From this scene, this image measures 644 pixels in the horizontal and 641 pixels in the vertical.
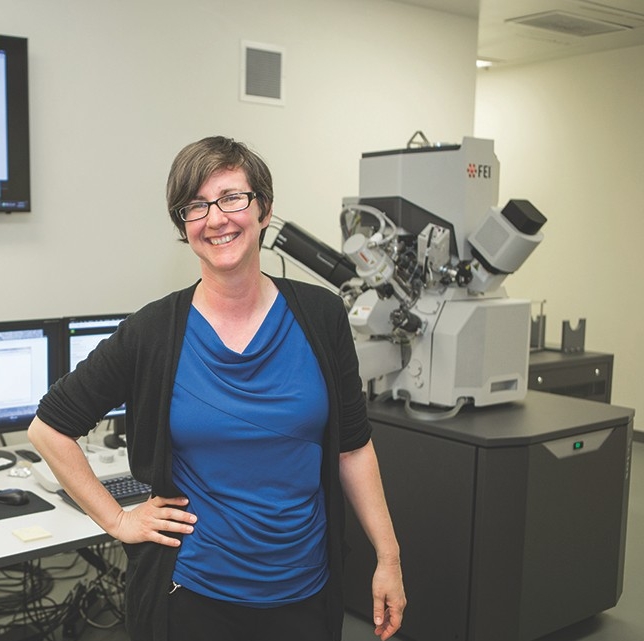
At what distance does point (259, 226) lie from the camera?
1.44 meters

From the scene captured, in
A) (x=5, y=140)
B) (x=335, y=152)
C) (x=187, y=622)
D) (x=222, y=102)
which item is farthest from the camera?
(x=335, y=152)

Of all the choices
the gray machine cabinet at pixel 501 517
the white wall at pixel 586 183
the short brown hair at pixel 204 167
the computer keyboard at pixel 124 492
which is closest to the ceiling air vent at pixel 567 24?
the white wall at pixel 586 183

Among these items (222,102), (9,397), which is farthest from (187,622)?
(222,102)

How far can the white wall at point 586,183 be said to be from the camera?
543 cm

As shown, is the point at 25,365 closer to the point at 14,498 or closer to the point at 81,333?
the point at 81,333

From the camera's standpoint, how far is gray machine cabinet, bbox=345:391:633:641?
249 centimetres

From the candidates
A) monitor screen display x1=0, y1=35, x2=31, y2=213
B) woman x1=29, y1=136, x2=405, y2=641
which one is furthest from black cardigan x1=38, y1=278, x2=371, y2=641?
monitor screen display x1=0, y1=35, x2=31, y2=213

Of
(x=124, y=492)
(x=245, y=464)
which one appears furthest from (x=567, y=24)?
(x=245, y=464)

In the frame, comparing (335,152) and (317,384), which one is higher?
(335,152)

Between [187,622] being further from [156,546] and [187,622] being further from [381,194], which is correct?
[381,194]

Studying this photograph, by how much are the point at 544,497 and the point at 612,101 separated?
3.77m

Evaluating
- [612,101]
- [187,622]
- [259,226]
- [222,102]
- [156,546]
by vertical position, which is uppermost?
[612,101]

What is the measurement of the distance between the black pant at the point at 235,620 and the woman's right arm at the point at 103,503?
0.11 m

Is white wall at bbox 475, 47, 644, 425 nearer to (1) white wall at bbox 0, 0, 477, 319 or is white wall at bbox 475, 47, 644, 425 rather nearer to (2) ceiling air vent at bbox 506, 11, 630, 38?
(2) ceiling air vent at bbox 506, 11, 630, 38
